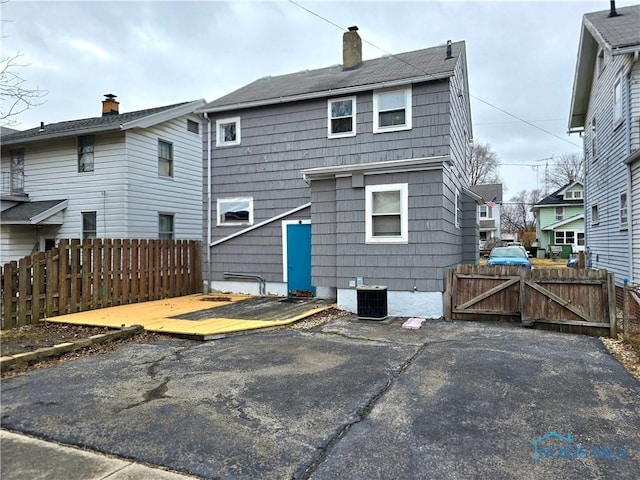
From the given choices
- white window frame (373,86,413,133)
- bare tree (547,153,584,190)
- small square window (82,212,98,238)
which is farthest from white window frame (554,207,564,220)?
small square window (82,212,98,238)

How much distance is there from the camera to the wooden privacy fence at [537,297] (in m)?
7.14

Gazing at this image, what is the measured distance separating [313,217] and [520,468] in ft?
24.6

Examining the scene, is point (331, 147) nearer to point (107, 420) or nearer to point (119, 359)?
point (119, 359)

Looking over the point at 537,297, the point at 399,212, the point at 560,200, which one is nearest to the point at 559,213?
the point at 560,200

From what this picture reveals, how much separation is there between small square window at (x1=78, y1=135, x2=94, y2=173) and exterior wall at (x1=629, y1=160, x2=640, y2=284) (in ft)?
52.2

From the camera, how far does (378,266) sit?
892 cm

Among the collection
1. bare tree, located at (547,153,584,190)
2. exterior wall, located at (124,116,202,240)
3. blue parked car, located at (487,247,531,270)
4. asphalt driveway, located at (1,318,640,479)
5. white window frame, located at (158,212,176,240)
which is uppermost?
bare tree, located at (547,153,584,190)

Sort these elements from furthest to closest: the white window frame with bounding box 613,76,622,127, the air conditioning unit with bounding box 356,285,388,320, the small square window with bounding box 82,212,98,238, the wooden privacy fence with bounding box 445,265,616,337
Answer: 1. the small square window with bounding box 82,212,98,238
2. the white window frame with bounding box 613,76,622,127
3. the air conditioning unit with bounding box 356,285,388,320
4. the wooden privacy fence with bounding box 445,265,616,337

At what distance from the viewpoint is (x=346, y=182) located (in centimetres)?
923

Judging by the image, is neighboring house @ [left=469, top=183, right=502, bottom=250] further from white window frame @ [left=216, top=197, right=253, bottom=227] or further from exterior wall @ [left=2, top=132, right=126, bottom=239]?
exterior wall @ [left=2, top=132, right=126, bottom=239]

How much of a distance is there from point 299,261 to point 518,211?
57317 mm

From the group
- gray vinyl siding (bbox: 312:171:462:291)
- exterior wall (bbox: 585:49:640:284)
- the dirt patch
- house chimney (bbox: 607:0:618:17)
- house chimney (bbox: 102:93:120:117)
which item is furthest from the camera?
house chimney (bbox: 102:93:120:117)

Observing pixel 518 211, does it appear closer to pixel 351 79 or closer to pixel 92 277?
pixel 351 79

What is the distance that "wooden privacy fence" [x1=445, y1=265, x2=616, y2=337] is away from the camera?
7137mm
